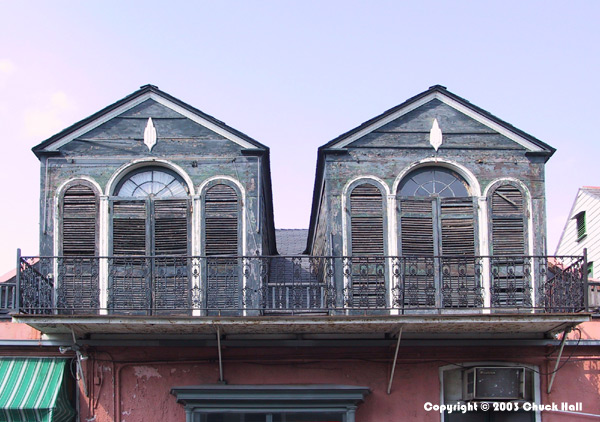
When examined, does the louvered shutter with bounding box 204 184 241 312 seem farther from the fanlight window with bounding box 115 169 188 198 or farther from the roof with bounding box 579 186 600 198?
the roof with bounding box 579 186 600 198

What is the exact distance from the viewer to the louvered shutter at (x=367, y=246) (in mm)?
12719

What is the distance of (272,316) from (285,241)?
8099 mm

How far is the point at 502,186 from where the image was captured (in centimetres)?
1338

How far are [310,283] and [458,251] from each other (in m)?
2.41

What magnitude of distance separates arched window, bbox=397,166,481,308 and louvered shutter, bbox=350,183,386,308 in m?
0.36

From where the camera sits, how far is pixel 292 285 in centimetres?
1236

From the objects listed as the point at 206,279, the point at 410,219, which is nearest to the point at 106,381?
the point at 206,279

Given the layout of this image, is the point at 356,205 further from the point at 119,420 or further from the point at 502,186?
the point at 119,420

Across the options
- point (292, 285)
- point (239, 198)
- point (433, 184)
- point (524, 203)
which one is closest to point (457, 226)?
point (433, 184)

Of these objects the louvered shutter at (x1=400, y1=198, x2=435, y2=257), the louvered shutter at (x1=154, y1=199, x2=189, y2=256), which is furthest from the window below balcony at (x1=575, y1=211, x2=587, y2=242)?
the louvered shutter at (x1=154, y1=199, x2=189, y2=256)

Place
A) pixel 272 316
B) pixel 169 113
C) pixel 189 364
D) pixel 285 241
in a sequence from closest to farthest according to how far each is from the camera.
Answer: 1. pixel 272 316
2. pixel 189 364
3. pixel 169 113
4. pixel 285 241

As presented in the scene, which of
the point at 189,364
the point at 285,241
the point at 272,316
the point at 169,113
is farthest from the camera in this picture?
the point at 285,241

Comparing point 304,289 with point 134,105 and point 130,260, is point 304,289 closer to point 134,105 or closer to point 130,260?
point 130,260

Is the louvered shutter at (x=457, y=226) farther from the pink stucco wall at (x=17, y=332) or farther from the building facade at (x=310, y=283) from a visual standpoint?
the pink stucco wall at (x=17, y=332)
